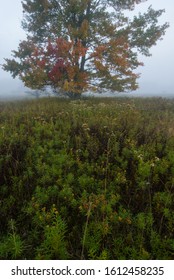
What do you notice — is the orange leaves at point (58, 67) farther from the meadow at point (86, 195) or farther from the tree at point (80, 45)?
the meadow at point (86, 195)

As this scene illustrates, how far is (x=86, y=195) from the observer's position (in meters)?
3.93

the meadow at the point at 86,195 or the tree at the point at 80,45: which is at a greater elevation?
the tree at the point at 80,45

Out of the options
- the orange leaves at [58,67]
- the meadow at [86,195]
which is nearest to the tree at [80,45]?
the orange leaves at [58,67]

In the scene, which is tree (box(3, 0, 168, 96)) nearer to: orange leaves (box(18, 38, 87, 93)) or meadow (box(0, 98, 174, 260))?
orange leaves (box(18, 38, 87, 93))

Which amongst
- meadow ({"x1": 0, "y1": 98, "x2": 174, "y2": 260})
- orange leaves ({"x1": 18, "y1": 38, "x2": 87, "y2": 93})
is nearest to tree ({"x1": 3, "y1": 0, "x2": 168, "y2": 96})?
orange leaves ({"x1": 18, "y1": 38, "x2": 87, "y2": 93})

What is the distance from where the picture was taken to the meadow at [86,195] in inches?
120

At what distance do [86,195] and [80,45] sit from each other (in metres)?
10.8

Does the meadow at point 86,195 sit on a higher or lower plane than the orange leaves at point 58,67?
lower

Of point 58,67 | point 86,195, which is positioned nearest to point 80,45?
point 58,67

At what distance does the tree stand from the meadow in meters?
7.99

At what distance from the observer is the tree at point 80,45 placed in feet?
44.1

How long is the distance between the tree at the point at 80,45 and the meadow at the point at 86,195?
7.99 m

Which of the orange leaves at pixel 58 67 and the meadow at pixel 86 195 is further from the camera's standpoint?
the orange leaves at pixel 58 67
